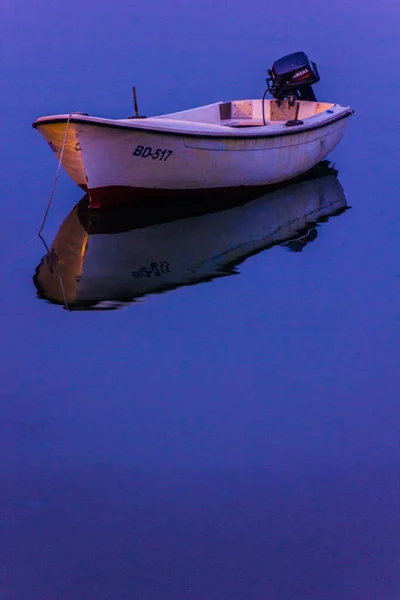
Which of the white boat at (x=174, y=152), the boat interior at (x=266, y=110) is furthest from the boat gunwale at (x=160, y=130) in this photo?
the boat interior at (x=266, y=110)

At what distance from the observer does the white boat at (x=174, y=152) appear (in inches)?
518

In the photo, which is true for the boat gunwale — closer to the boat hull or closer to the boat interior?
the boat hull

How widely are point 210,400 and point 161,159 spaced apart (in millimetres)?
5868

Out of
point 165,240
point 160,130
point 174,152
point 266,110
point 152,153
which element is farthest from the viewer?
point 266,110

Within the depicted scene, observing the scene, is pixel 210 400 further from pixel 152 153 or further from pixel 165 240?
pixel 152 153

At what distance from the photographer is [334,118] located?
16.2 metres

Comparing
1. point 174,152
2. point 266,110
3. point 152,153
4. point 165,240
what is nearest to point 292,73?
point 266,110

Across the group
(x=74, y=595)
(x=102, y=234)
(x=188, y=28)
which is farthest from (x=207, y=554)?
(x=188, y=28)

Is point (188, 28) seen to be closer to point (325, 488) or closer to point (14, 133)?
point (14, 133)

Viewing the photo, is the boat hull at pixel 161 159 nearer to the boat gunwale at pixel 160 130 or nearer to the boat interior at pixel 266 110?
the boat gunwale at pixel 160 130

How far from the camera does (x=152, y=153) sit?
13.5 m

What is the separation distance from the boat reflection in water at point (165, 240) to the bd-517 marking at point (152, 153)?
35.0 inches

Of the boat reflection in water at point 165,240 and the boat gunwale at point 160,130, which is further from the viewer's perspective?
the boat gunwale at point 160,130

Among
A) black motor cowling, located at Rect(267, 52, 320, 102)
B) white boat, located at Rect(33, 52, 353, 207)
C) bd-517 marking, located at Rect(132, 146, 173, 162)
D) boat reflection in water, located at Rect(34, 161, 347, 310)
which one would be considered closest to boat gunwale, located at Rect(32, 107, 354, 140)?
white boat, located at Rect(33, 52, 353, 207)
